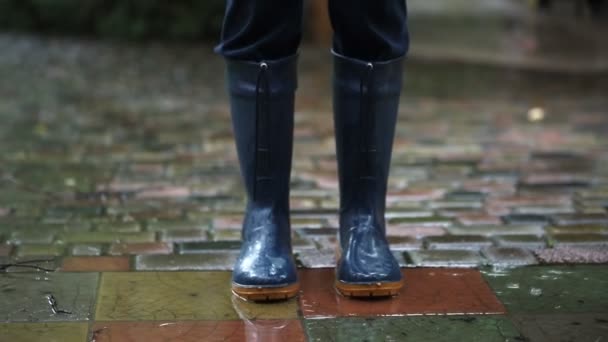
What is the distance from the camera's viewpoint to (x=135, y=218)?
2982 mm

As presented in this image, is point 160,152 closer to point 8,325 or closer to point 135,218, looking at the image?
point 135,218

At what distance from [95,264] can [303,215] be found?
29.4 inches

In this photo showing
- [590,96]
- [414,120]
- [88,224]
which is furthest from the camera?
[590,96]

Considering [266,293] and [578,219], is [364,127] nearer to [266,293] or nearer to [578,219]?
[266,293]

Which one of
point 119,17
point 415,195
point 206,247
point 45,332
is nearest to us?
point 45,332

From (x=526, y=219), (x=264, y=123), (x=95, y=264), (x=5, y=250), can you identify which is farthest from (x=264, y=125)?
(x=526, y=219)

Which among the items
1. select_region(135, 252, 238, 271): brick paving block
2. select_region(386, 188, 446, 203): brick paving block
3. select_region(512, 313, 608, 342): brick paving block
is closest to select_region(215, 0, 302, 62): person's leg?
select_region(135, 252, 238, 271): brick paving block

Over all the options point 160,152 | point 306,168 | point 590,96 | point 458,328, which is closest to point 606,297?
point 458,328

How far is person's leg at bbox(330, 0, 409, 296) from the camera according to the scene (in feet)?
7.14

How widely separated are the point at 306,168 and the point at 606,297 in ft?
5.28

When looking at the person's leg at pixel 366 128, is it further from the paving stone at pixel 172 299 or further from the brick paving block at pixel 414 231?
the brick paving block at pixel 414 231

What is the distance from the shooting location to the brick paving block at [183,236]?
8.96 ft

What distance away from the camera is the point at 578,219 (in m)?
2.99

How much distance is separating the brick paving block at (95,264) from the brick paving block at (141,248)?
0.19 feet
